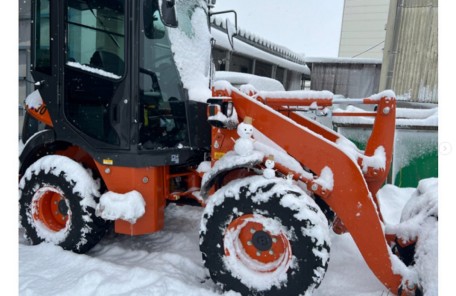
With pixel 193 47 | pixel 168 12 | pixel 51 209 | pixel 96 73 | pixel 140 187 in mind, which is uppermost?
pixel 168 12

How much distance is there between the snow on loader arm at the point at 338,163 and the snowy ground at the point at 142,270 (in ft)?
1.06

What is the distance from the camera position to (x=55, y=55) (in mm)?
2867

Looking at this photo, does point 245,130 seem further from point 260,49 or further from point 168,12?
point 260,49

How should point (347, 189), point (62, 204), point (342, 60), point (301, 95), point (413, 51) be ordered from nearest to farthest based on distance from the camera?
1. point (347, 189)
2. point (301, 95)
3. point (62, 204)
4. point (413, 51)
5. point (342, 60)

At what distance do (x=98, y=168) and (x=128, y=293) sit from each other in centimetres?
109

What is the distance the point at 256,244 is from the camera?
7.91ft

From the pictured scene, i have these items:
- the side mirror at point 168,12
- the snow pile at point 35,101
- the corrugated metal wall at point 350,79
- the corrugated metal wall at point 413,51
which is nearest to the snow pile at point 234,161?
the side mirror at point 168,12

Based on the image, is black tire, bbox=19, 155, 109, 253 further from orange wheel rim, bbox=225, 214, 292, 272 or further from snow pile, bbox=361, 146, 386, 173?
snow pile, bbox=361, 146, 386, 173

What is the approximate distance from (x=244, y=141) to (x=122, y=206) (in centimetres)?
111

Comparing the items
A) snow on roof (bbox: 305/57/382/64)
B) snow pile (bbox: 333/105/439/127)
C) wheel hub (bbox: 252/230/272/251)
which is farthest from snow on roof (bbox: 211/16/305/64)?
wheel hub (bbox: 252/230/272/251)

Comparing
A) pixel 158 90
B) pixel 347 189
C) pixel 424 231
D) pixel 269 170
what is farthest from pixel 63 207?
pixel 424 231

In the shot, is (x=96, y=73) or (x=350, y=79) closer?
(x=96, y=73)

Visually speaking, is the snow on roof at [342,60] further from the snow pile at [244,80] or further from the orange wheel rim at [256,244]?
the orange wheel rim at [256,244]

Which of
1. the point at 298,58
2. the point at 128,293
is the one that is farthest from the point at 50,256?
the point at 298,58
